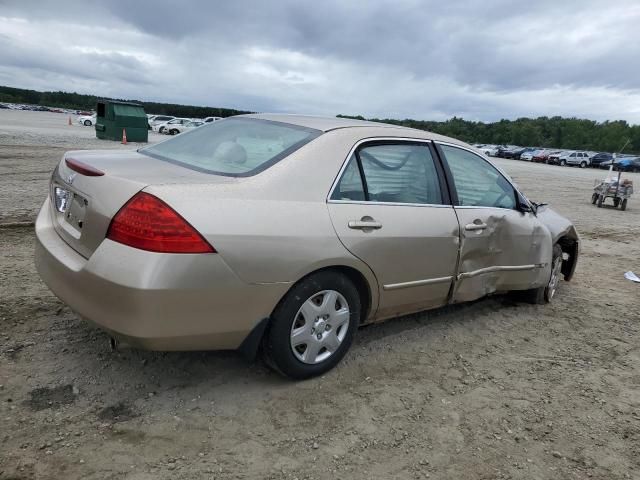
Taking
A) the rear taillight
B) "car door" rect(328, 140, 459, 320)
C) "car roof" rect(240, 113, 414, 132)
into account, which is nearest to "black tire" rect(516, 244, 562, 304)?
"car door" rect(328, 140, 459, 320)

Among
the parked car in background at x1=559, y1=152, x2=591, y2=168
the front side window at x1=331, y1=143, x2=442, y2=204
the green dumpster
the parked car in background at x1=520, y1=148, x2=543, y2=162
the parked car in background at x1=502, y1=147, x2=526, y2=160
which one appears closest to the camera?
the front side window at x1=331, y1=143, x2=442, y2=204

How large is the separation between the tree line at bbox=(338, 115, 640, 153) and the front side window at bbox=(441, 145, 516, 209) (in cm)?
7716

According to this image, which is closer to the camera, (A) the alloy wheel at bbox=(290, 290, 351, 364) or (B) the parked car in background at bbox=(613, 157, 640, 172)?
(A) the alloy wheel at bbox=(290, 290, 351, 364)

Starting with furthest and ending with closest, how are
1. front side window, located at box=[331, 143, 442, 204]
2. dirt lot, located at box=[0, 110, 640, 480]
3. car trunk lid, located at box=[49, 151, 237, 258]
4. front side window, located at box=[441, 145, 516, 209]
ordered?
1. front side window, located at box=[441, 145, 516, 209]
2. front side window, located at box=[331, 143, 442, 204]
3. car trunk lid, located at box=[49, 151, 237, 258]
4. dirt lot, located at box=[0, 110, 640, 480]

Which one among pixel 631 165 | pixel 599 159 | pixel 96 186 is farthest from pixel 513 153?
pixel 96 186

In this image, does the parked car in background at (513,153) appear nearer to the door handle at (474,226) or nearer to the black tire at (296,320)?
the door handle at (474,226)

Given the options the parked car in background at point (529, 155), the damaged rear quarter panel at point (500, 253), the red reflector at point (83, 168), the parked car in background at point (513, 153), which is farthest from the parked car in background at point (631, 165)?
the red reflector at point (83, 168)

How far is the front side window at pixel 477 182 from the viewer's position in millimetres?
4051

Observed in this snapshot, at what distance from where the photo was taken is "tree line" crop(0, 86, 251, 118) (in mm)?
119000

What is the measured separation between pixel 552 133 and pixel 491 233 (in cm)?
9904

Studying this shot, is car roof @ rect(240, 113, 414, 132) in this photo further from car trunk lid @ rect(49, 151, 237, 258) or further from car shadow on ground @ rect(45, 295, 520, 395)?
car shadow on ground @ rect(45, 295, 520, 395)

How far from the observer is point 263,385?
10.3ft

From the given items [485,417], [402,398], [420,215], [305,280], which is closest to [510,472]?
[485,417]

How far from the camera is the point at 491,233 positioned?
164 inches
